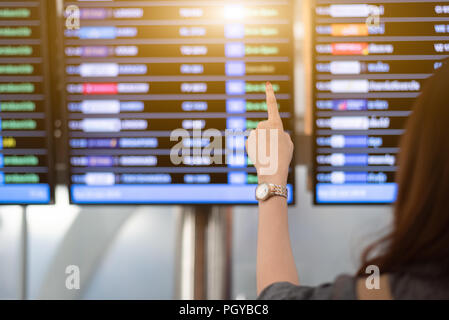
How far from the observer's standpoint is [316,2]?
1.38 m

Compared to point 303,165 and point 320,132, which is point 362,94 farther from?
point 303,165

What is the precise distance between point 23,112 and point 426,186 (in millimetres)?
1157

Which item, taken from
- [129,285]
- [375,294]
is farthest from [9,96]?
[375,294]

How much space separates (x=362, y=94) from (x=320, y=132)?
0.16 m

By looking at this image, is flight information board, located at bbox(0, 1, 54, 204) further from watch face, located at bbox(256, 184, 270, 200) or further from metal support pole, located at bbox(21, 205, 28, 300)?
watch face, located at bbox(256, 184, 270, 200)

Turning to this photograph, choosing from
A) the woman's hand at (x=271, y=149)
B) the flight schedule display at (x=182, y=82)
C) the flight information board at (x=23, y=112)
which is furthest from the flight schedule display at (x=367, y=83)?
the flight information board at (x=23, y=112)

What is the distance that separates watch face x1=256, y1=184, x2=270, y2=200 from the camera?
1031mm

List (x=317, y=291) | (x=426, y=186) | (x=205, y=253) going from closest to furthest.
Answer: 1. (x=426, y=186)
2. (x=317, y=291)
3. (x=205, y=253)

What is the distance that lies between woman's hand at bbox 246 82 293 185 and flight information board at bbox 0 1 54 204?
655mm

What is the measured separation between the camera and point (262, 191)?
1.04 meters

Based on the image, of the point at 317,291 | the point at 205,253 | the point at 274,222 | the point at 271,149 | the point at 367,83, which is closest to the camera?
the point at 317,291

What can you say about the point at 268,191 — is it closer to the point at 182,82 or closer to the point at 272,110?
the point at 272,110

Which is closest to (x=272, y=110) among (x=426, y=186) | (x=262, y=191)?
(x=262, y=191)

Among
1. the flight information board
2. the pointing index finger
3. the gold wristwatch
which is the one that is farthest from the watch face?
the flight information board
